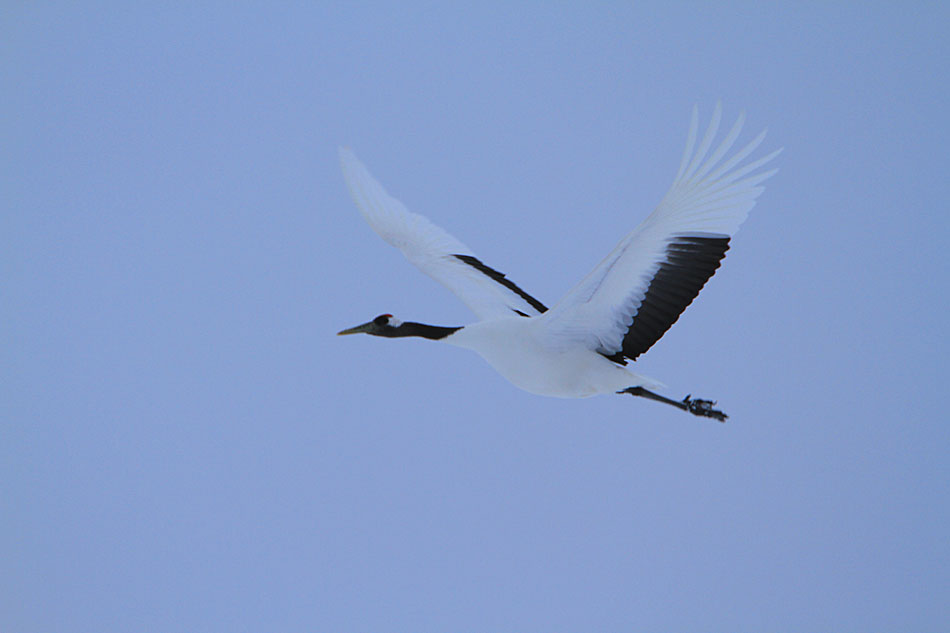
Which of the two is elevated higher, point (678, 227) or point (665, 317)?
point (678, 227)

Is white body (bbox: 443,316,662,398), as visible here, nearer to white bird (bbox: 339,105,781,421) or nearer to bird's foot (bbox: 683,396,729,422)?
white bird (bbox: 339,105,781,421)

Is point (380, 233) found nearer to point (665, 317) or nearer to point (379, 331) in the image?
point (379, 331)

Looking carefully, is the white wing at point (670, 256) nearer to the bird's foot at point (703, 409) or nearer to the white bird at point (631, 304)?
the white bird at point (631, 304)

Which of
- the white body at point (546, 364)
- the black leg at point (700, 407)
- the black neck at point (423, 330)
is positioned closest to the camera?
the white body at point (546, 364)

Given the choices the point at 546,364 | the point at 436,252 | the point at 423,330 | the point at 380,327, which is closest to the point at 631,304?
the point at 546,364

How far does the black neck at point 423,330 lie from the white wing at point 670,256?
0.39 meters

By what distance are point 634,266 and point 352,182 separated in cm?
134

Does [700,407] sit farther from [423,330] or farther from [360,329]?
[360,329]

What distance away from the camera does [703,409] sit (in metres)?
2.74

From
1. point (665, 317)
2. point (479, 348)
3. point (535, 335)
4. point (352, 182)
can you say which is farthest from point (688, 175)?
point (352, 182)

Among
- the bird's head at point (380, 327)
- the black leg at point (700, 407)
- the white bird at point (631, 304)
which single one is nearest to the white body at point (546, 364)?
the white bird at point (631, 304)

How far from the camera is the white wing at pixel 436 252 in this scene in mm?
3264

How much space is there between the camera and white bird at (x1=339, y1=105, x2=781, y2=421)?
234 cm

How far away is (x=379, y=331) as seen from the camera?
2.93m
